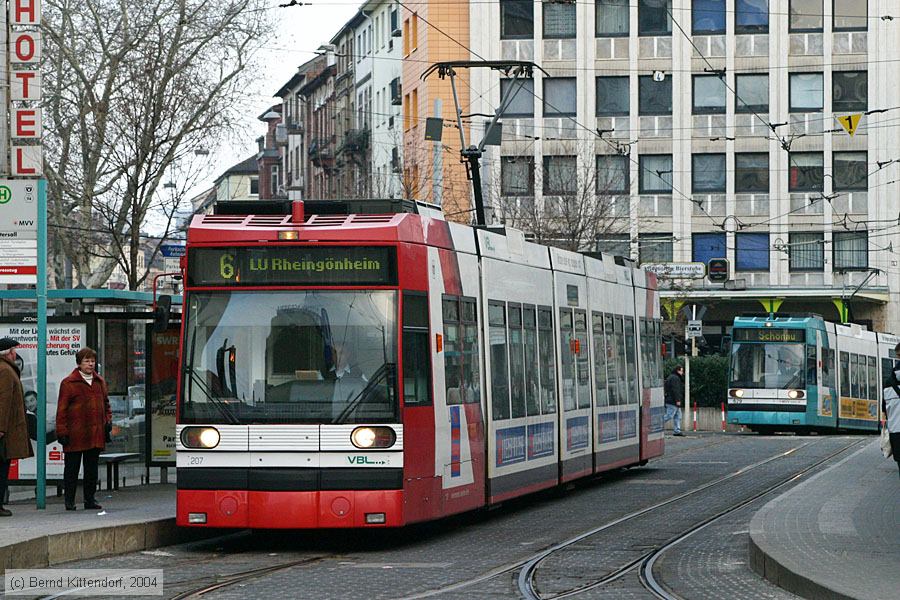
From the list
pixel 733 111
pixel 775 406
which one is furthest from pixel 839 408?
pixel 733 111

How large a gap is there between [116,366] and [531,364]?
15.2ft

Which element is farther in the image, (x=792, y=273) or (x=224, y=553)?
(x=792, y=273)

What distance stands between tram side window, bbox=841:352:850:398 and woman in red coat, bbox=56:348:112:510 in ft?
102

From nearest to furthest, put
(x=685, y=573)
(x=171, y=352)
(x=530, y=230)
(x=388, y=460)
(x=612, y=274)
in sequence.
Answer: (x=685, y=573) → (x=388, y=460) → (x=171, y=352) → (x=612, y=274) → (x=530, y=230)

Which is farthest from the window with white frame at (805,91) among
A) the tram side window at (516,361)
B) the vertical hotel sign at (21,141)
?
the vertical hotel sign at (21,141)

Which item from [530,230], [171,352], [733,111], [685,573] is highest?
[733,111]

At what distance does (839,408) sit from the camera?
44.3 m

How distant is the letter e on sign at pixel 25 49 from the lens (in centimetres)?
1778

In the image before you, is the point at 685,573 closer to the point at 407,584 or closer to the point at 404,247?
the point at 407,584

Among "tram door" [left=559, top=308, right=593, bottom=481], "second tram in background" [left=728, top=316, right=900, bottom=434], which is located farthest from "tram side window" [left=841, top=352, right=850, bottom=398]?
"tram door" [left=559, top=308, right=593, bottom=481]

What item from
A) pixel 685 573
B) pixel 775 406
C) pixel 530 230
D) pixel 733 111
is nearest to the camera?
pixel 685 573

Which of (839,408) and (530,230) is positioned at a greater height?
(530,230)

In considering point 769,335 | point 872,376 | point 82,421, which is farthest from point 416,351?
point 872,376

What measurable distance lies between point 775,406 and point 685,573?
99.9 feet
